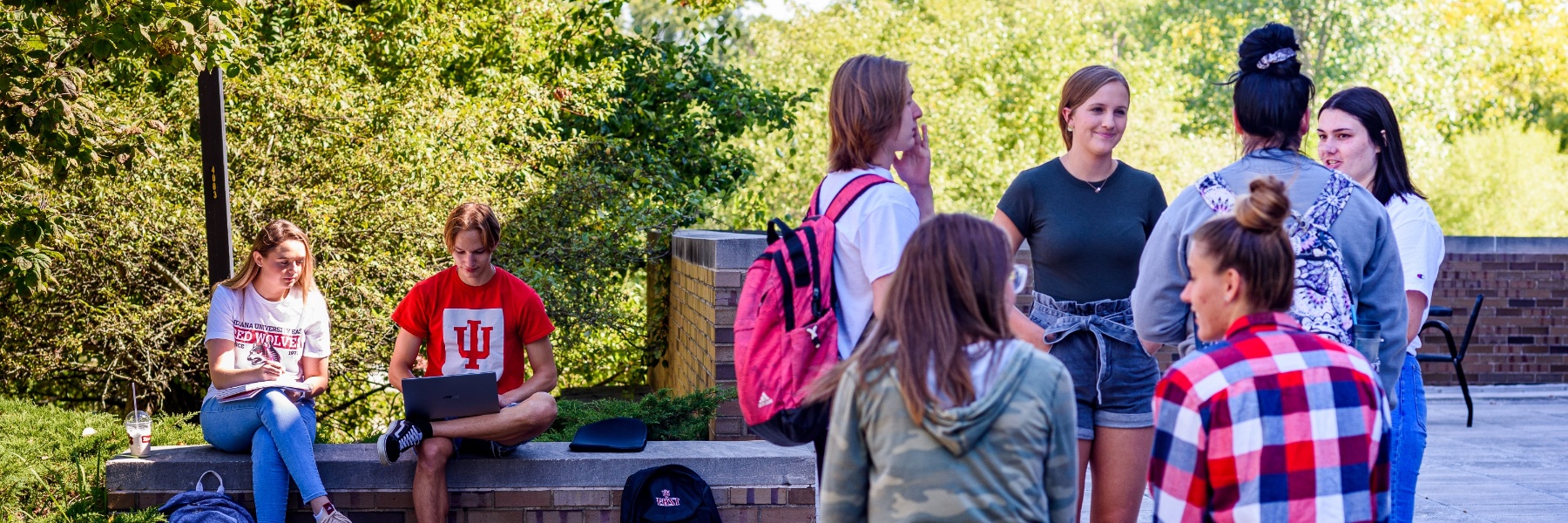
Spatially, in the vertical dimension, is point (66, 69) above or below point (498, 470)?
above

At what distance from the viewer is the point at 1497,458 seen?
7359mm

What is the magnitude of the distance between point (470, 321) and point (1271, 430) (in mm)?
3194

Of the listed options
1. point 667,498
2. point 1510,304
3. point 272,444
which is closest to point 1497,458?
point 1510,304

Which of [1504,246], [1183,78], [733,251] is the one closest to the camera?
[733,251]

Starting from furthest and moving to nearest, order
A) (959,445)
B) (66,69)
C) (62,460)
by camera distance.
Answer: (66,69) < (62,460) < (959,445)

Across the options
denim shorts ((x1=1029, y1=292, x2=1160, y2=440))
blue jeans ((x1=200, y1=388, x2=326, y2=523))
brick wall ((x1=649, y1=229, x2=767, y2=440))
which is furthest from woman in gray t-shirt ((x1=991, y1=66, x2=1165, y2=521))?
blue jeans ((x1=200, y1=388, x2=326, y2=523))

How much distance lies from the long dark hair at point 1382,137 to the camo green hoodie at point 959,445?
1.68 metres

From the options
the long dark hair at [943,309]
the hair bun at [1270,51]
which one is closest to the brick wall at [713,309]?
the hair bun at [1270,51]

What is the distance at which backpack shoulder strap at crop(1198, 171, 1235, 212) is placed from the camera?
2730mm

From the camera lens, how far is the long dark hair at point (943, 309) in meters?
2.22

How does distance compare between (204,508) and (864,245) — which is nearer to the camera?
(864,245)

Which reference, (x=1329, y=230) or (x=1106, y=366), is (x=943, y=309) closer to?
(x=1329, y=230)

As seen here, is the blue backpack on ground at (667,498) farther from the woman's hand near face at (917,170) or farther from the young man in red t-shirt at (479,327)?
the woman's hand near face at (917,170)

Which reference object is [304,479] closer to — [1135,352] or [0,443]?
[0,443]
